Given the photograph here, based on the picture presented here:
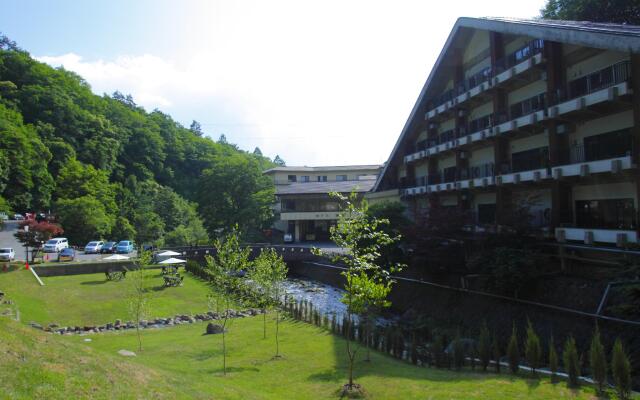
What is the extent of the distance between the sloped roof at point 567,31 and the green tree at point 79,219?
4674 cm

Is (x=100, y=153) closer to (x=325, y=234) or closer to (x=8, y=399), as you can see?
(x=325, y=234)

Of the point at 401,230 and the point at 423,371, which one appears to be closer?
the point at 423,371

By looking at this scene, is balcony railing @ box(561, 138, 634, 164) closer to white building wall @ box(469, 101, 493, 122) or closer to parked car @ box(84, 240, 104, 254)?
white building wall @ box(469, 101, 493, 122)

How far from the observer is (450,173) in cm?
3900

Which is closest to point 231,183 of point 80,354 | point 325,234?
point 325,234

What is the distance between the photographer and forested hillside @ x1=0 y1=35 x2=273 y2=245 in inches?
2522

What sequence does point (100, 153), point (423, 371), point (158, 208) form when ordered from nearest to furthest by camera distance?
point (423, 371) → point (158, 208) → point (100, 153)

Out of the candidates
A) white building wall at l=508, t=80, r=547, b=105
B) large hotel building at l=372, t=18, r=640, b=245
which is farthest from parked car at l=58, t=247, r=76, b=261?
white building wall at l=508, t=80, r=547, b=105

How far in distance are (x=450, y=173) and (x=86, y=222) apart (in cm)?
4666

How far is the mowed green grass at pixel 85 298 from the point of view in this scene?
25953mm

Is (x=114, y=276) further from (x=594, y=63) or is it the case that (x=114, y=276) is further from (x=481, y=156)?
(x=594, y=63)

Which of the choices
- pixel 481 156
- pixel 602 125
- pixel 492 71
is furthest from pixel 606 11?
pixel 602 125

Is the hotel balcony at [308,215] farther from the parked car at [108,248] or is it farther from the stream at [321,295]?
the parked car at [108,248]

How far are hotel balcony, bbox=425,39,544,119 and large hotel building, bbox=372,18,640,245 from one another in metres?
0.08
